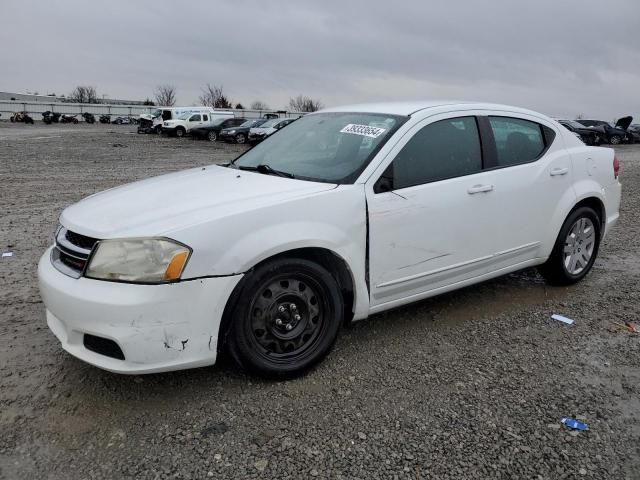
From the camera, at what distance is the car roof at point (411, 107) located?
12.5 ft

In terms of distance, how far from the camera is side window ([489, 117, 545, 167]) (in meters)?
4.07

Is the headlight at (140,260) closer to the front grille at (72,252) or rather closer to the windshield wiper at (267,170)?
the front grille at (72,252)

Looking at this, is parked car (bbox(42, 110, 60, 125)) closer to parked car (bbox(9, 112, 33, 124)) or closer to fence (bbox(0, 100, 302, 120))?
parked car (bbox(9, 112, 33, 124))

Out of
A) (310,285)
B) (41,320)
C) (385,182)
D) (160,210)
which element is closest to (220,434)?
(310,285)

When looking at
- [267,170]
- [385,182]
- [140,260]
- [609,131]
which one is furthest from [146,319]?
[609,131]

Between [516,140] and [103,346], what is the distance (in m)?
3.31

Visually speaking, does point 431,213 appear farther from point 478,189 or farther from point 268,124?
point 268,124

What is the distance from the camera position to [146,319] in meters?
2.61

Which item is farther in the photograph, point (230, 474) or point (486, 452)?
point (486, 452)

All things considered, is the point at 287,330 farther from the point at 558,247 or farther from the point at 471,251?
the point at 558,247

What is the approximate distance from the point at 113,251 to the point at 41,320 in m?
1.61

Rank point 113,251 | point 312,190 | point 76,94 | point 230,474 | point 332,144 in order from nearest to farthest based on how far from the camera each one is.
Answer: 1. point 230,474
2. point 113,251
3. point 312,190
4. point 332,144
5. point 76,94

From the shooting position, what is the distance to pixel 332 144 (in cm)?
376

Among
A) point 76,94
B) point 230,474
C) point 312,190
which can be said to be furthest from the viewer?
point 76,94
